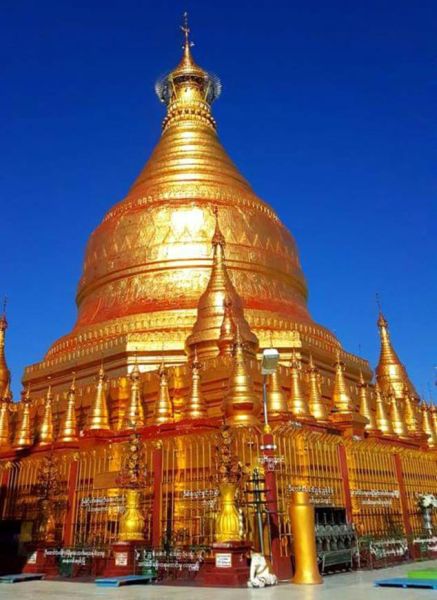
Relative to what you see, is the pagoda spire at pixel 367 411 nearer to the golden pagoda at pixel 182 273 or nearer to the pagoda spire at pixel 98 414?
the golden pagoda at pixel 182 273

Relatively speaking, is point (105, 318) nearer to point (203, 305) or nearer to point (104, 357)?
point (104, 357)

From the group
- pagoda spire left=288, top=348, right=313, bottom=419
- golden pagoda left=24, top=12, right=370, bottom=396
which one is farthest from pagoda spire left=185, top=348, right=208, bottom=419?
golden pagoda left=24, top=12, right=370, bottom=396

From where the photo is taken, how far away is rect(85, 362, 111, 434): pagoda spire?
19.6 metres

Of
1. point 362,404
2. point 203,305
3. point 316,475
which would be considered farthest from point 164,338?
point 316,475

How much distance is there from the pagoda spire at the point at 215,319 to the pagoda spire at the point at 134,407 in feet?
7.37

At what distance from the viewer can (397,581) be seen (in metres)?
10.7

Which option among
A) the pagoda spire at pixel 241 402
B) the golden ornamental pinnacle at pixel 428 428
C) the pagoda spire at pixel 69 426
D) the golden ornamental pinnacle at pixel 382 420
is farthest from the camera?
the golden ornamental pinnacle at pixel 428 428

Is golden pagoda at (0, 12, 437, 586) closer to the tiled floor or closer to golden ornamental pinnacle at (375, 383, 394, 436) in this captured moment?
golden ornamental pinnacle at (375, 383, 394, 436)

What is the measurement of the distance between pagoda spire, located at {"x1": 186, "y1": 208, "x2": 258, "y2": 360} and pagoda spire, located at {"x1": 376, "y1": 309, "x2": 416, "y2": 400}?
37.2ft

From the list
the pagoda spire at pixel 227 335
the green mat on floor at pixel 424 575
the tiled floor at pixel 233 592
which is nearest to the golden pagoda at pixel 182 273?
the pagoda spire at pixel 227 335

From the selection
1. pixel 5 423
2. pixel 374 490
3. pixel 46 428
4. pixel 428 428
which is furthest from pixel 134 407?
pixel 428 428

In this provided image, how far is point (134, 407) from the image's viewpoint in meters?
19.8

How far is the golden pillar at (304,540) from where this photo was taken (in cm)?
1185

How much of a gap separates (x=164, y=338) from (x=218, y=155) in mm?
13031
